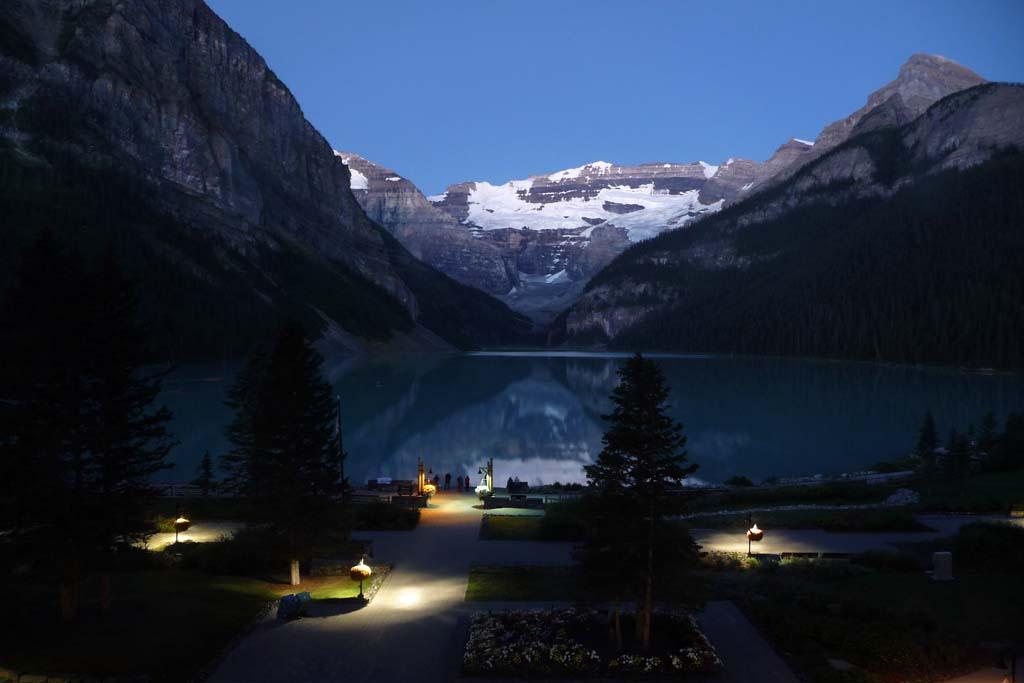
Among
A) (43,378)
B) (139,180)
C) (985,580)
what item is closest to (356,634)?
(43,378)

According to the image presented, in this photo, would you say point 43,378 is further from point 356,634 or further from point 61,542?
point 356,634

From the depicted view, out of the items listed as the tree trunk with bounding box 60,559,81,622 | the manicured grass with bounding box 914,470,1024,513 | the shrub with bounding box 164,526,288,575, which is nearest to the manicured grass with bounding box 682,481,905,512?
the manicured grass with bounding box 914,470,1024,513

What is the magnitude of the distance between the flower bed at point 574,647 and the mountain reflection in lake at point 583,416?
109 feet

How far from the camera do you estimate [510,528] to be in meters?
33.7

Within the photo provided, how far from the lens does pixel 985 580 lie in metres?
24.0

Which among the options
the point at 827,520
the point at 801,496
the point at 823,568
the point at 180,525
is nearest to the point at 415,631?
the point at 823,568

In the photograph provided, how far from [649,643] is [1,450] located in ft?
54.6

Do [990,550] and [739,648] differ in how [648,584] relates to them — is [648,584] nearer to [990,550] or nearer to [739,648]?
[739,648]

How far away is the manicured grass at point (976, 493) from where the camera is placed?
35.0 meters

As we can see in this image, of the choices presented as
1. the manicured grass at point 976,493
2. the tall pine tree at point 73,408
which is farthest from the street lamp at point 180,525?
the manicured grass at point 976,493

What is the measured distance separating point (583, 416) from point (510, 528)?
56.6 m

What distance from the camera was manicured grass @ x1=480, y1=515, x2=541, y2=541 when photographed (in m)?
32.1

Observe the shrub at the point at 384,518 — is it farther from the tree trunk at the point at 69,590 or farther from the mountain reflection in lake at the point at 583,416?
the mountain reflection in lake at the point at 583,416

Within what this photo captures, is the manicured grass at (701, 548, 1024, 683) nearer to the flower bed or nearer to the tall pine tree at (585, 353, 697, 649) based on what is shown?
the flower bed
